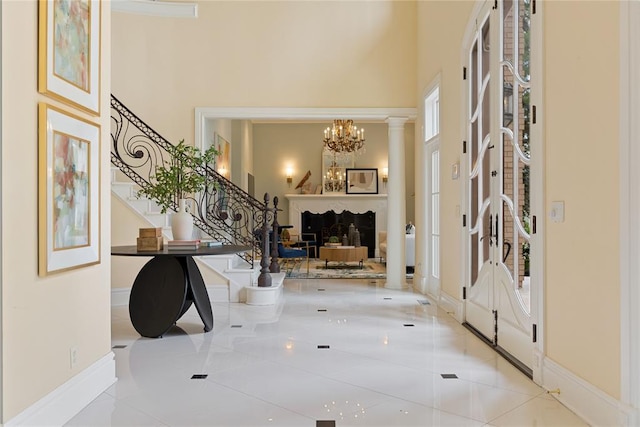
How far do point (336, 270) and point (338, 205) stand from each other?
3.95m

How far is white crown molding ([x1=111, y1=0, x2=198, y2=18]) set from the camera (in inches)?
299

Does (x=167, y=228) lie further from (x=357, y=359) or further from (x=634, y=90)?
(x=634, y=90)

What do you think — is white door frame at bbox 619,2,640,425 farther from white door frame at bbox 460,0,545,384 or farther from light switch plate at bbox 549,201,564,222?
white door frame at bbox 460,0,545,384

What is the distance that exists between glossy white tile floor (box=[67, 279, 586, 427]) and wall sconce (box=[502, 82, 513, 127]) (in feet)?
6.42

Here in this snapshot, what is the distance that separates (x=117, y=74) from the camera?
25.3 ft

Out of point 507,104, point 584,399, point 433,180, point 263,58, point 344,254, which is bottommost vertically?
point 584,399

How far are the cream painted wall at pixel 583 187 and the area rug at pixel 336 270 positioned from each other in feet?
20.9

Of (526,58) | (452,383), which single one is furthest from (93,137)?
(526,58)

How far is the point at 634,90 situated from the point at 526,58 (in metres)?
1.55

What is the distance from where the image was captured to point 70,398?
2881 mm

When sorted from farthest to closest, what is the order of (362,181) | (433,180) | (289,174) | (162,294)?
(289,174), (362,181), (433,180), (162,294)

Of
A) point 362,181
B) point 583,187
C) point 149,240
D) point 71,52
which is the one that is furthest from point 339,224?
point 71,52

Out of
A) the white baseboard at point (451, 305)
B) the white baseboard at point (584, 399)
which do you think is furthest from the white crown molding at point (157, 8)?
the white baseboard at point (584, 399)

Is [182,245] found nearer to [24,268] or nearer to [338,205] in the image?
[24,268]
